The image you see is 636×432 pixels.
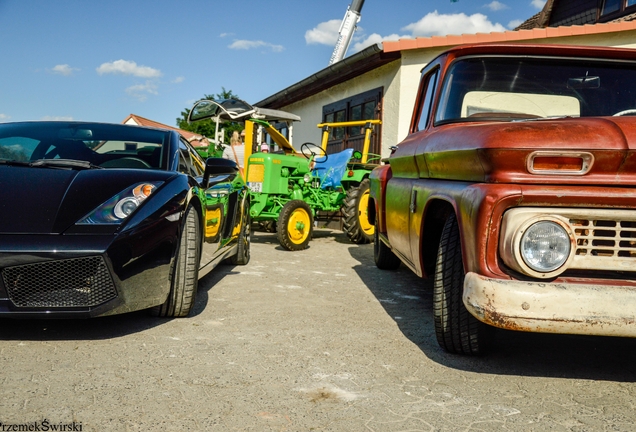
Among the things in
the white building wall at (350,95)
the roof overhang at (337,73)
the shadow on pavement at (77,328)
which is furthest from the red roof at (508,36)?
the shadow on pavement at (77,328)

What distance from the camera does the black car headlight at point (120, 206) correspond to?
9.85 feet

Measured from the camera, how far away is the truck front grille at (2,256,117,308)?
2828mm

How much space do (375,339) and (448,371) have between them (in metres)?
0.63

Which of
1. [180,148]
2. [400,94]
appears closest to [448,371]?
[180,148]

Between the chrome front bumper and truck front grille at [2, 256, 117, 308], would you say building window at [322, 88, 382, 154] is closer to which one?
truck front grille at [2, 256, 117, 308]

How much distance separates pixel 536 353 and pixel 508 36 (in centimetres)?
798

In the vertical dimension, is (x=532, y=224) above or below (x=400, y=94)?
below

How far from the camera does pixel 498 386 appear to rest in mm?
2576

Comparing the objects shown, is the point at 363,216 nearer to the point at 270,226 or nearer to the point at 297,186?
the point at 297,186

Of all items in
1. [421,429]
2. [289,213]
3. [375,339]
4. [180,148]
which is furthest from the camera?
[289,213]

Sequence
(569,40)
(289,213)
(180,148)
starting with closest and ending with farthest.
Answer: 1. (180,148)
2. (289,213)
3. (569,40)

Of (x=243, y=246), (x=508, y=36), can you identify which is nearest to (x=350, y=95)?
(x=508, y=36)

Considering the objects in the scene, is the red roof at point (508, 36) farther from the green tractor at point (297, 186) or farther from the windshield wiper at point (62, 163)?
the windshield wiper at point (62, 163)

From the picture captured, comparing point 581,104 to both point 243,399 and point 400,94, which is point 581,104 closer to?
point 243,399
